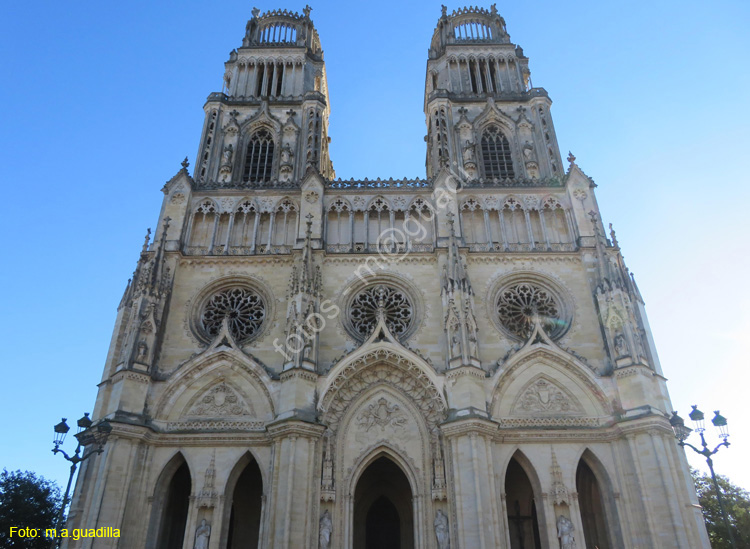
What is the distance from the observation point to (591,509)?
889 inches

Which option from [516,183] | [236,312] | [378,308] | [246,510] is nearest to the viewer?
[246,510]

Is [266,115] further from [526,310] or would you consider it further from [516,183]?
[526,310]

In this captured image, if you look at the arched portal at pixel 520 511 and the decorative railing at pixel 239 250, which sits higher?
the decorative railing at pixel 239 250

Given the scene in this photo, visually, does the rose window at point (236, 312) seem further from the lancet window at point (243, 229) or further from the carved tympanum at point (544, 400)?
the carved tympanum at point (544, 400)

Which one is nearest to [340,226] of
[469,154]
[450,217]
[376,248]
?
[376,248]

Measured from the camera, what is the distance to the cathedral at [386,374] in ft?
64.7

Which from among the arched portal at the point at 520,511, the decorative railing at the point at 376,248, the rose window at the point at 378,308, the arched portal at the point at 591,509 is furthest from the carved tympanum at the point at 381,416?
the arched portal at the point at 591,509

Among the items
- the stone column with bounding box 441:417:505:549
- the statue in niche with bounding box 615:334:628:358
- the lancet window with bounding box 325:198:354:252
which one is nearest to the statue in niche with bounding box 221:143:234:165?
the lancet window with bounding box 325:198:354:252

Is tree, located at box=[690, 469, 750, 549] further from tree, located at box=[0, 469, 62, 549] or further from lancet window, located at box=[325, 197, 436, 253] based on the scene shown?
tree, located at box=[0, 469, 62, 549]

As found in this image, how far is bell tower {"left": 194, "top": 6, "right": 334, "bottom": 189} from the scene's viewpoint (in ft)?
97.4

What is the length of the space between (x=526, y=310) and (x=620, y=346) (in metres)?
4.11

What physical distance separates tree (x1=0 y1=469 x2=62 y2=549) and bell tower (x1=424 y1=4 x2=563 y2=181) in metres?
27.4

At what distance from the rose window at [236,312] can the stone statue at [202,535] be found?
7458 mm

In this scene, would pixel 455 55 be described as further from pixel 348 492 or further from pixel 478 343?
pixel 348 492
